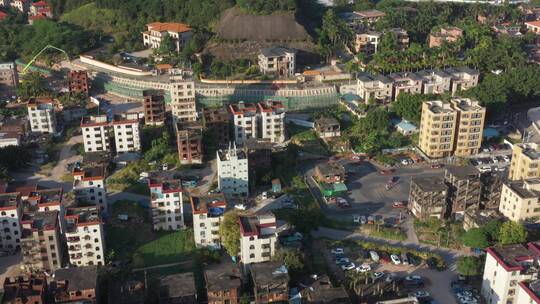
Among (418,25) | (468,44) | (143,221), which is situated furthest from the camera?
(418,25)

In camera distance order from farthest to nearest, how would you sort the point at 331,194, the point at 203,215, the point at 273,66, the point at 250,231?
the point at 273,66
the point at 331,194
the point at 203,215
the point at 250,231

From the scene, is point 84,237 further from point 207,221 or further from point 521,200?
point 521,200

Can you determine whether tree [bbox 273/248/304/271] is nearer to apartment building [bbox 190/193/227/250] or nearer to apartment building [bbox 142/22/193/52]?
apartment building [bbox 190/193/227/250]

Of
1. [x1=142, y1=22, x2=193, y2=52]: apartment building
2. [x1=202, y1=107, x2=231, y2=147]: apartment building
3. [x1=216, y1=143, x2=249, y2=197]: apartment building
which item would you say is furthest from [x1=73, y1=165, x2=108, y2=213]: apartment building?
[x1=142, y1=22, x2=193, y2=52]: apartment building

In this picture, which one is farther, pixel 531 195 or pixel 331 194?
pixel 331 194

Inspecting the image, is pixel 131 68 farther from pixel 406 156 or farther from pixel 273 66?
pixel 406 156

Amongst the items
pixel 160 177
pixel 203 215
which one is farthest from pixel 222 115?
pixel 203 215

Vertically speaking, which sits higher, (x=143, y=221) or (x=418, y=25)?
(x=418, y=25)
